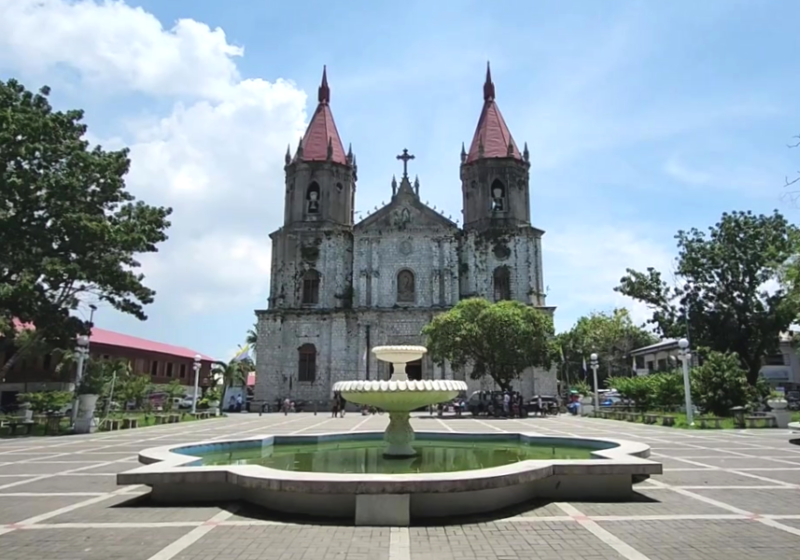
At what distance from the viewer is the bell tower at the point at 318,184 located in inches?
1591

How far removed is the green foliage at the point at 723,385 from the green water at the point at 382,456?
14.9 meters

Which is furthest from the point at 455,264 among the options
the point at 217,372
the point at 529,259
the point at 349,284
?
the point at 217,372

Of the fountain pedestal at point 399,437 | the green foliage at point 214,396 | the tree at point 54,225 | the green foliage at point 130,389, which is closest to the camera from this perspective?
the fountain pedestal at point 399,437

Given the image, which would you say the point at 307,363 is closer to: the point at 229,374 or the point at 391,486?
the point at 229,374

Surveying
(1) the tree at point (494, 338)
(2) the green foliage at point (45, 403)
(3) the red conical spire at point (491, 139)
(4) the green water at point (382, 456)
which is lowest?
(4) the green water at point (382, 456)

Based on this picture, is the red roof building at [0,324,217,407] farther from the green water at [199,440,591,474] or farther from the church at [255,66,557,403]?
the green water at [199,440,591,474]

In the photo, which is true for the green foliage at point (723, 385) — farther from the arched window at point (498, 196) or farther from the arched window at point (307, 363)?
the arched window at point (307, 363)

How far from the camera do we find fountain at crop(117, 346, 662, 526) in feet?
18.5

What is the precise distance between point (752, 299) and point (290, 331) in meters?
28.9

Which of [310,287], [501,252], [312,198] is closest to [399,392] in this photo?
[501,252]

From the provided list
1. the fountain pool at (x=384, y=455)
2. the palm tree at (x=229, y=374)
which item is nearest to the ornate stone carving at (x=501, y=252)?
the palm tree at (x=229, y=374)

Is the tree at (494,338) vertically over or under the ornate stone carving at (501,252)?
under

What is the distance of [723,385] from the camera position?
74.9 ft

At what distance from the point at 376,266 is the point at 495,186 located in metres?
9.91
